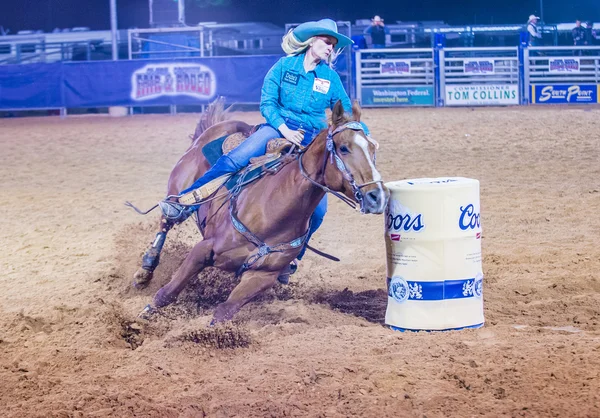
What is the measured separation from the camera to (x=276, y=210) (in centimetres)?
488

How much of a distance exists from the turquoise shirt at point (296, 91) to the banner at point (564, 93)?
15.8 meters

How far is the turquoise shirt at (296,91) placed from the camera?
5.16 m

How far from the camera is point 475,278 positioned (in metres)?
4.81

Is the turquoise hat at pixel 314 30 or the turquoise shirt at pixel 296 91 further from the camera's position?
the turquoise shirt at pixel 296 91

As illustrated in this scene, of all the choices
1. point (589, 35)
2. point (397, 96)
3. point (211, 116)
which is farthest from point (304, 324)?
point (589, 35)

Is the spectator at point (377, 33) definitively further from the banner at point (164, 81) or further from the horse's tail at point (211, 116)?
the horse's tail at point (211, 116)

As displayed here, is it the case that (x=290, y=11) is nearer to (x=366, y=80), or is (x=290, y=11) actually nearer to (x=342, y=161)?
(x=366, y=80)

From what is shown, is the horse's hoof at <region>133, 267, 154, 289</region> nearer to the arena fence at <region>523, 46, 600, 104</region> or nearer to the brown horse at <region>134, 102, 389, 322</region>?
the brown horse at <region>134, 102, 389, 322</region>

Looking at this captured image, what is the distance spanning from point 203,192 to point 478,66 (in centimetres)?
1569

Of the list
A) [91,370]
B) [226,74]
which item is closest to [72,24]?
[226,74]

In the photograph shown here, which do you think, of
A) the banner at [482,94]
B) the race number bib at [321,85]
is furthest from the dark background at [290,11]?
the race number bib at [321,85]

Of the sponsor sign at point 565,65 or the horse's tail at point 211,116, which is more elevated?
the sponsor sign at point 565,65

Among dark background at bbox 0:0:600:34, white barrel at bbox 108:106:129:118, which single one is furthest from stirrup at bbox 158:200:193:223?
dark background at bbox 0:0:600:34

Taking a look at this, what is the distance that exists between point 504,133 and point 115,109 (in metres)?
11.9
